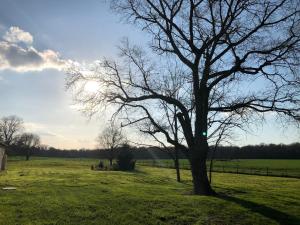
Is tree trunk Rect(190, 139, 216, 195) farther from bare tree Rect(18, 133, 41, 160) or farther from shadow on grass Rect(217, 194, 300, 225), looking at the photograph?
bare tree Rect(18, 133, 41, 160)

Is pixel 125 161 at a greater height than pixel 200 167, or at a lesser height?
greater

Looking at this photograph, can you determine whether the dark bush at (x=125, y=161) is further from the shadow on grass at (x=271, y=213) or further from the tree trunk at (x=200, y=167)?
the shadow on grass at (x=271, y=213)

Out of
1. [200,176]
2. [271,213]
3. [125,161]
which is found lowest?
[271,213]

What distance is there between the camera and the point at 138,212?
16.1 metres

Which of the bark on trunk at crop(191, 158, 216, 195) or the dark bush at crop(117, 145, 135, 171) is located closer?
the bark on trunk at crop(191, 158, 216, 195)

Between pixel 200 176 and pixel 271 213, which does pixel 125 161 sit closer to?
pixel 200 176

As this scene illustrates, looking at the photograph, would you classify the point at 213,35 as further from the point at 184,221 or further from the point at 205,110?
the point at 184,221

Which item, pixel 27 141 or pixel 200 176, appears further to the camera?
pixel 27 141

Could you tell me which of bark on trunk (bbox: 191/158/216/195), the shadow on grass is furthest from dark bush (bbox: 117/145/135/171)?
the shadow on grass

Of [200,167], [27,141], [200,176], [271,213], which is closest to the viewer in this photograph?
[271,213]

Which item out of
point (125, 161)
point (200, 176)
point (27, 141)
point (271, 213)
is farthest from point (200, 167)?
point (27, 141)

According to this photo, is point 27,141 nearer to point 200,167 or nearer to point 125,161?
point 125,161

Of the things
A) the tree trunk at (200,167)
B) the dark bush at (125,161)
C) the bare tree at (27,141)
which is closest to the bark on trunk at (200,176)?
the tree trunk at (200,167)

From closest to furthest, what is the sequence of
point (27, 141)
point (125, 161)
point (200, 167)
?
point (200, 167)
point (125, 161)
point (27, 141)
